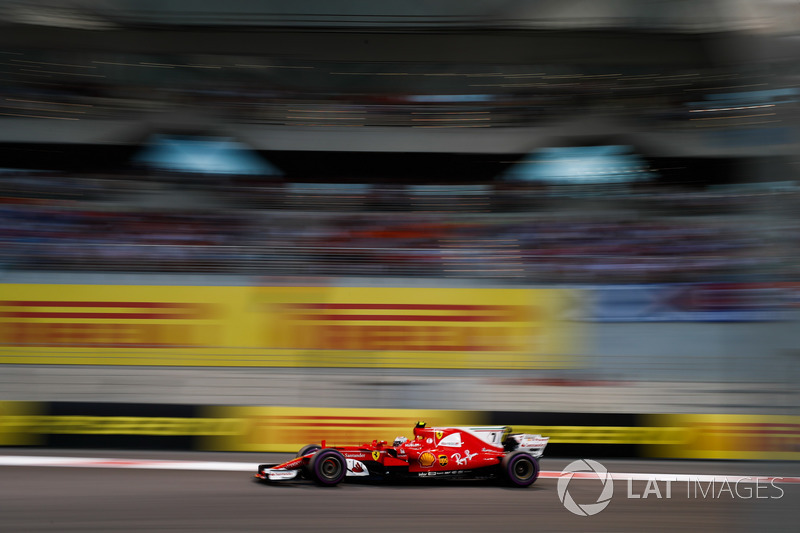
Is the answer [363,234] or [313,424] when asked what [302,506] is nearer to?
[313,424]

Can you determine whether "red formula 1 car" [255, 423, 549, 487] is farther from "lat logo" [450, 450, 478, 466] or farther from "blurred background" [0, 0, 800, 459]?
"blurred background" [0, 0, 800, 459]

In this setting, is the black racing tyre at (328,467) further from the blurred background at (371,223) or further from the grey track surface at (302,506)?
the blurred background at (371,223)

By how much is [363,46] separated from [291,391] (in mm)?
4592

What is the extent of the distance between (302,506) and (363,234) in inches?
152

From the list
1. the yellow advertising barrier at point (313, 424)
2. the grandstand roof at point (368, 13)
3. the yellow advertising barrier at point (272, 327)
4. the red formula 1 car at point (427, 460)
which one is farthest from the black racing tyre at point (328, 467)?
the grandstand roof at point (368, 13)

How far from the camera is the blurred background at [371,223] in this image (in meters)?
7.20

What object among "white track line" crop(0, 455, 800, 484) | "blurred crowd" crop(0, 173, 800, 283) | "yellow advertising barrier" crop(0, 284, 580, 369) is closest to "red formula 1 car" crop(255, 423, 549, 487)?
"white track line" crop(0, 455, 800, 484)

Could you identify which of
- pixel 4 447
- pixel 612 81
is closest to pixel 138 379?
pixel 4 447

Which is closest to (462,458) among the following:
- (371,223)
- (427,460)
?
(427,460)

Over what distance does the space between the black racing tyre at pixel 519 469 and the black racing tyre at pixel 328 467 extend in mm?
1334

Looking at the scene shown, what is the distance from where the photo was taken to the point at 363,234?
796cm

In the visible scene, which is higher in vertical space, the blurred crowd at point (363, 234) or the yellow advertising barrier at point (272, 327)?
the blurred crowd at point (363, 234)

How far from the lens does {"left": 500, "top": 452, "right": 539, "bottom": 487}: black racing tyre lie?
18.1 ft

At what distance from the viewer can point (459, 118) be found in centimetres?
894
